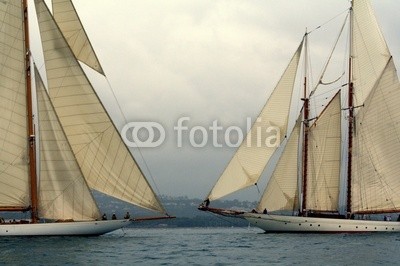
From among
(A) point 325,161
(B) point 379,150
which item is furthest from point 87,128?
(B) point 379,150

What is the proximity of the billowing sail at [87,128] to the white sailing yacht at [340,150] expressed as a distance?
9.91 metres

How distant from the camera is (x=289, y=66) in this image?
6138 centimetres

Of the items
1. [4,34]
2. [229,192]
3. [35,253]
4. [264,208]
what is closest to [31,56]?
[4,34]

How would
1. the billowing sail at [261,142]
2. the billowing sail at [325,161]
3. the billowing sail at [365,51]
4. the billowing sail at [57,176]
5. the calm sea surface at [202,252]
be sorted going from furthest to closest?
the billowing sail at [325,161] → the billowing sail at [365,51] → the billowing sail at [261,142] → the billowing sail at [57,176] → the calm sea surface at [202,252]

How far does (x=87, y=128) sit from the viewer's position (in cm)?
5294

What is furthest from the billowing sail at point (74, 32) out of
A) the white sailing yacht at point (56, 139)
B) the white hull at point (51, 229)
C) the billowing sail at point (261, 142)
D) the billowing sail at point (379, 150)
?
the billowing sail at point (379, 150)

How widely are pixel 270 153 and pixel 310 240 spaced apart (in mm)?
7208

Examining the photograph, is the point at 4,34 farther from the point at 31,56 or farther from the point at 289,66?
the point at 289,66

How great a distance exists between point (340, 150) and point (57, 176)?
75.3 feet

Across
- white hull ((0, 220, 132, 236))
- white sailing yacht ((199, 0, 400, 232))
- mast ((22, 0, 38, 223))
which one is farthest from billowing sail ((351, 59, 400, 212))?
mast ((22, 0, 38, 223))

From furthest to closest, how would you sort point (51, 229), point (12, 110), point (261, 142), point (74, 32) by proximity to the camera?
point (261, 142), point (74, 32), point (51, 229), point (12, 110)

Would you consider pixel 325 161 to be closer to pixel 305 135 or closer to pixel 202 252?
pixel 305 135

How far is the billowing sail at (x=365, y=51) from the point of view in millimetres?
62719

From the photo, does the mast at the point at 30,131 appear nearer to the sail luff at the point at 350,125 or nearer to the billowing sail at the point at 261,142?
the billowing sail at the point at 261,142
